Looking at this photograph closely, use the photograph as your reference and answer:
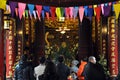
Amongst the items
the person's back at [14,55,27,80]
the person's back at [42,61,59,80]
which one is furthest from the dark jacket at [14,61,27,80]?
the person's back at [42,61,59,80]

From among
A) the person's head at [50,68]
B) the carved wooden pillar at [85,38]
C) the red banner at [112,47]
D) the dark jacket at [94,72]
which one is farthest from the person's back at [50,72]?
the carved wooden pillar at [85,38]

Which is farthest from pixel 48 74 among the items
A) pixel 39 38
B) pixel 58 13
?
pixel 39 38

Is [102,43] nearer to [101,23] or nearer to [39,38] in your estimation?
[101,23]

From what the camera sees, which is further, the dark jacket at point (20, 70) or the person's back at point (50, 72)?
the dark jacket at point (20, 70)

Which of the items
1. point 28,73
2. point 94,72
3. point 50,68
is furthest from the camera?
point 28,73

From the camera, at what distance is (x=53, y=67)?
525 inches

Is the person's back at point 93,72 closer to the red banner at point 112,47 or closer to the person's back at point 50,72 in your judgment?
the person's back at point 50,72

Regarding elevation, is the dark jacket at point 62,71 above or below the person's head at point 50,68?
below

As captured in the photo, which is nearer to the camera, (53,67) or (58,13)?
(53,67)

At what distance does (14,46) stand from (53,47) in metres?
4.06

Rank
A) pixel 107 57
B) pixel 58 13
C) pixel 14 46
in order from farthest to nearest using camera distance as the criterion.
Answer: pixel 14 46, pixel 107 57, pixel 58 13

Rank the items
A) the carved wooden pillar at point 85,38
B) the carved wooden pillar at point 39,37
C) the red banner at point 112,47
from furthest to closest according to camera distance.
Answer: the carved wooden pillar at point 39,37 → the carved wooden pillar at point 85,38 → the red banner at point 112,47

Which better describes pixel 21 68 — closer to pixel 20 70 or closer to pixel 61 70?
pixel 20 70

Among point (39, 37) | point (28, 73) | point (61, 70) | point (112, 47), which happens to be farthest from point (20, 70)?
point (39, 37)
